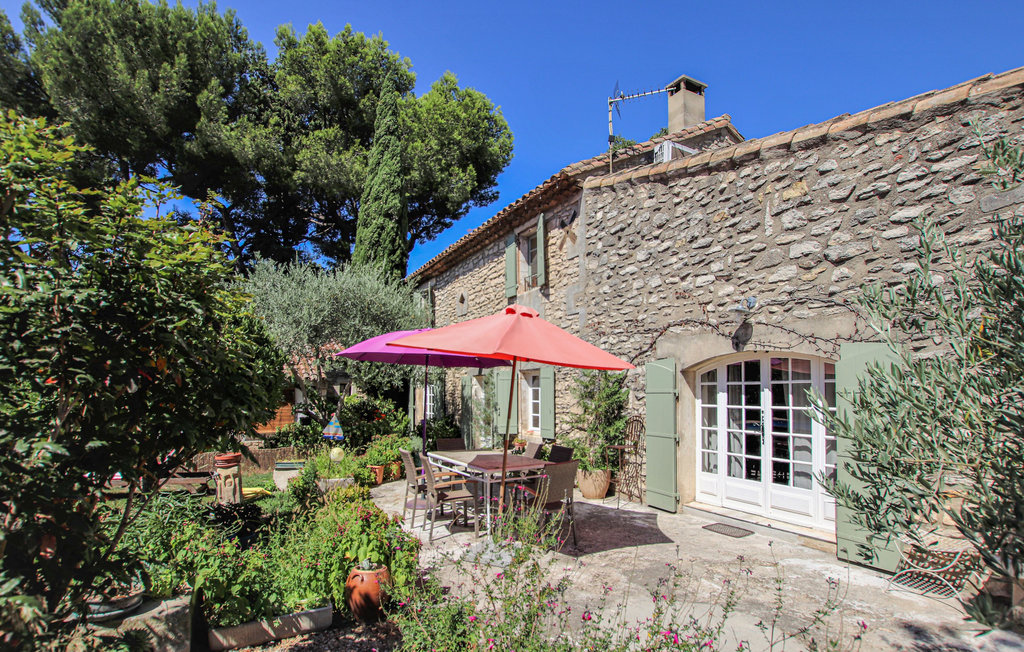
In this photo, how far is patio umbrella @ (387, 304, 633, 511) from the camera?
3871mm

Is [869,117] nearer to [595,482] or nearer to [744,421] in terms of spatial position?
[744,421]

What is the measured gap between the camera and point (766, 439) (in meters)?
5.62

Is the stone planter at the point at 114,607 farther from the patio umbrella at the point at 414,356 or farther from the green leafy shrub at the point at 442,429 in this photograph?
the green leafy shrub at the point at 442,429

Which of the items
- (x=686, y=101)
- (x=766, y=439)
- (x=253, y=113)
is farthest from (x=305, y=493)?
(x=253, y=113)

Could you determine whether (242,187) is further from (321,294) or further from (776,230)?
(776,230)

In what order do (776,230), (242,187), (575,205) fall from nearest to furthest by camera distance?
(776,230) → (575,205) → (242,187)

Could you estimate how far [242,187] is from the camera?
55.9 feet

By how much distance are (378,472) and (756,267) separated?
20.5 feet

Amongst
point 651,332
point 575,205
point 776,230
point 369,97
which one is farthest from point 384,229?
point 776,230

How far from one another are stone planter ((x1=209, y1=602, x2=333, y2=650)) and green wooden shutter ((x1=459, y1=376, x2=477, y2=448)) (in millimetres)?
8435

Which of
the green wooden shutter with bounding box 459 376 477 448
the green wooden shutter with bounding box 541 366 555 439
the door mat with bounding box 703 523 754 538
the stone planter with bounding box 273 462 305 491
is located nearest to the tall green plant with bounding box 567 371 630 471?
the green wooden shutter with bounding box 541 366 555 439

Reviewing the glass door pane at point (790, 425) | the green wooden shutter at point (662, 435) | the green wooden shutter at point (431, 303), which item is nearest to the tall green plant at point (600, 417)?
the green wooden shutter at point (662, 435)

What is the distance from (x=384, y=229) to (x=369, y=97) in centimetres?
617

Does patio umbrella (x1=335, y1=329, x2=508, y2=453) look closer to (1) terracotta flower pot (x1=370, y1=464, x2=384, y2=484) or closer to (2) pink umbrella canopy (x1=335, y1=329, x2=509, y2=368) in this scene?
(2) pink umbrella canopy (x1=335, y1=329, x2=509, y2=368)
